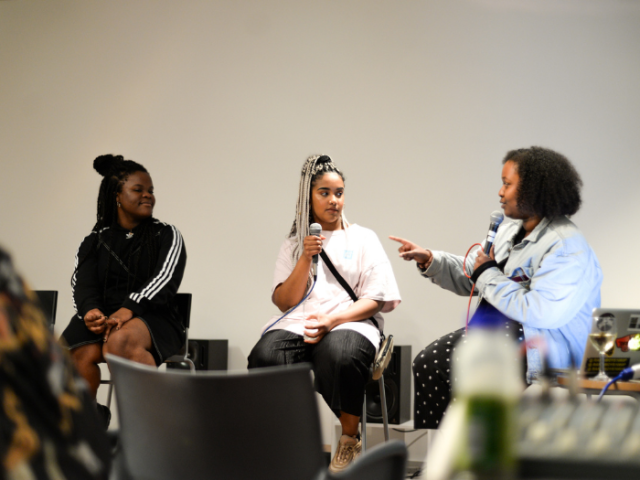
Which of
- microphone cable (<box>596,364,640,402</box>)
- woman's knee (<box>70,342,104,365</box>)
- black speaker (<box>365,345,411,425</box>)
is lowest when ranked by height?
black speaker (<box>365,345,411,425</box>)

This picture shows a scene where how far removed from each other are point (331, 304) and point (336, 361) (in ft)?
1.23

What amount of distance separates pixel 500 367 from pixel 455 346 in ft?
7.13

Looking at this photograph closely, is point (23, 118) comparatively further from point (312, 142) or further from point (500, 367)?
point (500, 367)

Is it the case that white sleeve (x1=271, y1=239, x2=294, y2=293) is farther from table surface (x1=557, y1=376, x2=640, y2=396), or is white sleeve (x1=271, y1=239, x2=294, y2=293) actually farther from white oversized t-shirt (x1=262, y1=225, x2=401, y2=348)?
table surface (x1=557, y1=376, x2=640, y2=396)

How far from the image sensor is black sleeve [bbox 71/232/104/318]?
3.05 meters

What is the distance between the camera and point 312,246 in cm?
285

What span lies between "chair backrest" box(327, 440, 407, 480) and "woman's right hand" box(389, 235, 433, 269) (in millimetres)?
1691

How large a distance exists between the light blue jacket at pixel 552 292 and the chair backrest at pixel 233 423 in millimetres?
1562

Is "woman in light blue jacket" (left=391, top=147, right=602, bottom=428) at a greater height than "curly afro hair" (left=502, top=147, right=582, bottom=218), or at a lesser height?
lesser

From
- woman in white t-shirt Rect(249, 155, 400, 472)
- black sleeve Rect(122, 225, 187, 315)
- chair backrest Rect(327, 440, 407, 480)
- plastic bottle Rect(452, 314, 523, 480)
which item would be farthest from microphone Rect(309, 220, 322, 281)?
plastic bottle Rect(452, 314, 523, 480)

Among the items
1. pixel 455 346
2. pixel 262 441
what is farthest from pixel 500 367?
pixel 455 346

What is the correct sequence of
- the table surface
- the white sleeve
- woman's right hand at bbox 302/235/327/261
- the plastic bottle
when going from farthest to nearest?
the white sleeve < woman's right hand at bbox 302/235/327/261 < the table surface < the plastic bottle

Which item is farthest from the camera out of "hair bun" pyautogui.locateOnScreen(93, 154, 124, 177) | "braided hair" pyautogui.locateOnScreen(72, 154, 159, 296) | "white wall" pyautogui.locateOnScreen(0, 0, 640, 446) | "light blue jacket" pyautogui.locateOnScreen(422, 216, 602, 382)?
"white wall" pyautogui.locateOnScreen(0, 0, 640, 446)

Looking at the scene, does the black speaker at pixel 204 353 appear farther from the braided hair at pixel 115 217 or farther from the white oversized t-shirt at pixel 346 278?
the white oversized t-shirt at pixel 346 278
